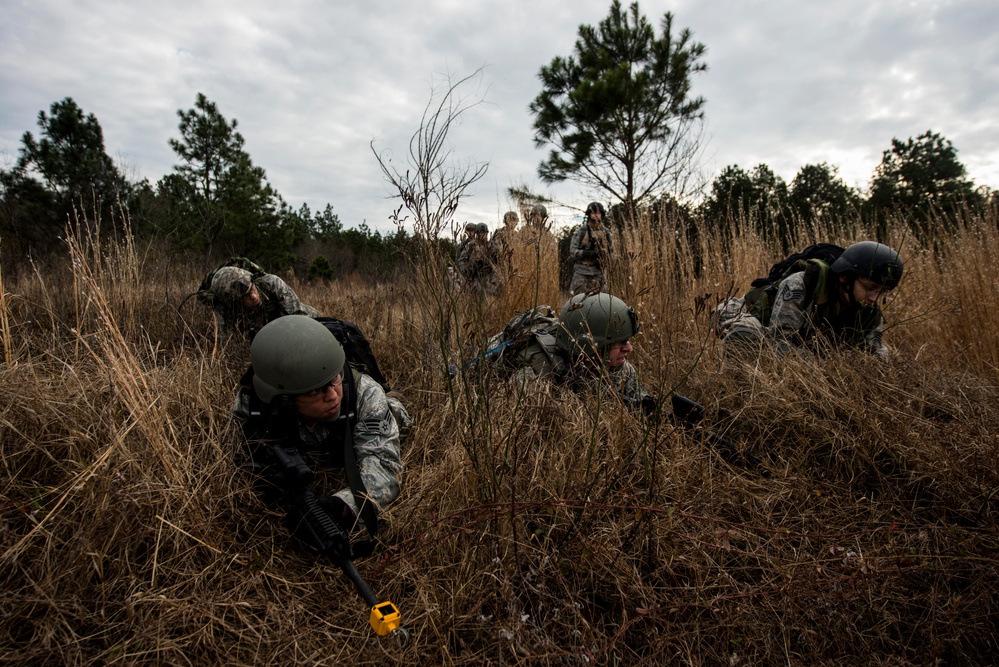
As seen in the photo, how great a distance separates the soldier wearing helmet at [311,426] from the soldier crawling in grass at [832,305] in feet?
6.91

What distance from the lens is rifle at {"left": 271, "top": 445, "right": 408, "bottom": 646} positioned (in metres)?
1.22

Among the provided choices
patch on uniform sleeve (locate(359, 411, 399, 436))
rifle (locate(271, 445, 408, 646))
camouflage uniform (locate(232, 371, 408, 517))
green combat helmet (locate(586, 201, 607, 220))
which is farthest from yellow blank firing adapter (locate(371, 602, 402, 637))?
green combat helmet (locate(586, 201, 607, 220))

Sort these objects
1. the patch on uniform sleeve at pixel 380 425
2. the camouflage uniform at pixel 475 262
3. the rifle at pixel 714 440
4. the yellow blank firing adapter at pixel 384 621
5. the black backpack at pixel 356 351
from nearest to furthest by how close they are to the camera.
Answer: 1. the yellow blank firing adapter at pixel 384 621
2. the camouflage uniform at pixel 475 262
3. the patch on uniform sleeve at pixel 380 425
4. the rifle at pixel 714 440
5. the black backpack at pixel 356 351

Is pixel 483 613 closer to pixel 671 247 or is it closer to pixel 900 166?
pixel 671 247

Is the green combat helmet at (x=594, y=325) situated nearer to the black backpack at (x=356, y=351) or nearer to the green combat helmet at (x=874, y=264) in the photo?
the black backpack at (x=356, y=351)

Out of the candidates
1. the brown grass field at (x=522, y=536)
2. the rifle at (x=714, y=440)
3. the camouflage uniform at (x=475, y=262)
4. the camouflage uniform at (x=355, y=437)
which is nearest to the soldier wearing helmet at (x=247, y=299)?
the brown grass field at (x=522, y=536)

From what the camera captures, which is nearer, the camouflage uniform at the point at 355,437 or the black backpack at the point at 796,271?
the camouflage uniform at the point at 355,437

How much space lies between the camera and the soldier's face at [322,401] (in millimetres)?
1862

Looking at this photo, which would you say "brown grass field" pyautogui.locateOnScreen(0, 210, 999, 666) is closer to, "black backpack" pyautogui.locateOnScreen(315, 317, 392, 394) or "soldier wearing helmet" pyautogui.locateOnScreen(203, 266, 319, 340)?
"black backpack" pyautogui.locateOnScreen(315, 317, 392, 394)

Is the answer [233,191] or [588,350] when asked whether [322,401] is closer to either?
[588,350]

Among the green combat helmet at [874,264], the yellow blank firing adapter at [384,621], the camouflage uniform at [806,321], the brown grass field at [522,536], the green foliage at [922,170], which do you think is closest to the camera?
the yellow blank firing adapter at [384,621]

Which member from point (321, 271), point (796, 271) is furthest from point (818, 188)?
point (321, 271)

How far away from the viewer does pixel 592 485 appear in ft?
5.06

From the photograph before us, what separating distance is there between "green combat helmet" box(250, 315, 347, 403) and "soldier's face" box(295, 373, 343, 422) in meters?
0.04
